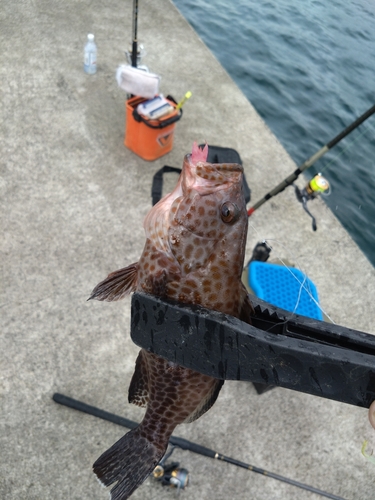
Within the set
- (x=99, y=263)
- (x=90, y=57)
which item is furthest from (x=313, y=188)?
(x=90, y=57)

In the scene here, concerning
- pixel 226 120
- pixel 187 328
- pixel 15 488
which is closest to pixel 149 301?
pixel 187 328

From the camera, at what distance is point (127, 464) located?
86.7 inches

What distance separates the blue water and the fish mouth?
14.6ft

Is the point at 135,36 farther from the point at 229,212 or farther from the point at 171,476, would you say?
the point at 171,476

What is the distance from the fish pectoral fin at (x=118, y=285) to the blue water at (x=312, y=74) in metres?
4.62

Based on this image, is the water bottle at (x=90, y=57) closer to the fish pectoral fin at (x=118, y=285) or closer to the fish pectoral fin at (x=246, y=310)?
the fish pectoral fin at (x=118, y=285)

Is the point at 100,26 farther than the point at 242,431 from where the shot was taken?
Yes

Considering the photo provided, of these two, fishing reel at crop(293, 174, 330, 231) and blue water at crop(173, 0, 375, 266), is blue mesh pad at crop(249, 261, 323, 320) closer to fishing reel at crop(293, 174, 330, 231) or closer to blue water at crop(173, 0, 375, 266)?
fishing reel at crop(293, 174, 330, 231)

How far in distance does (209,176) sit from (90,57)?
586cm


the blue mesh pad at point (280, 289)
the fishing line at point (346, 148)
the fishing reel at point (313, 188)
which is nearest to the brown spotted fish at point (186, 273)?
the blue mesh pad at point (280, 289)

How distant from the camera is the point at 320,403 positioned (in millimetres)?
4355

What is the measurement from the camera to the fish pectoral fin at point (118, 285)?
7.11 feet

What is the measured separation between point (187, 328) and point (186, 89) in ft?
22.3

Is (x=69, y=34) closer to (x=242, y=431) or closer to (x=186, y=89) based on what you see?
(x=186, y=89)
